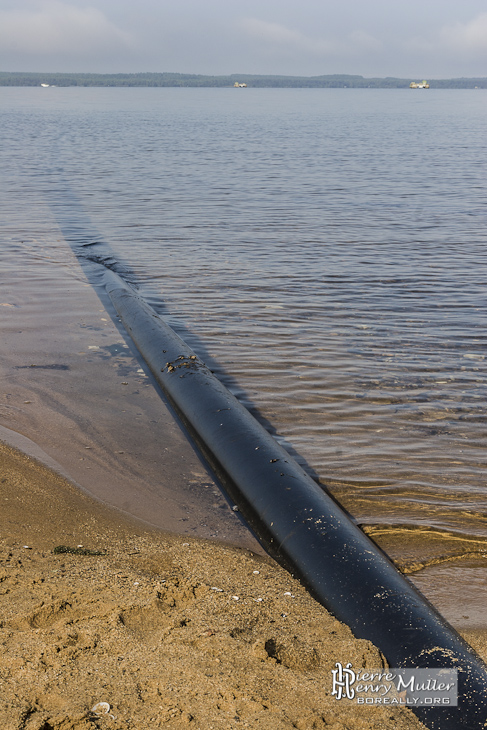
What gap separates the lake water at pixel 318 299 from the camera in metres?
5.66

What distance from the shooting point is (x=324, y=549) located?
3.83 m

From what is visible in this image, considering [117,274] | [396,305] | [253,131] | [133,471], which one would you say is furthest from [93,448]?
[253,131]

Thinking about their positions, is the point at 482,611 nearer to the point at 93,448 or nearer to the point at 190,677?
the point at 190,677

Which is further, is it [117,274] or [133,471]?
[117,274]

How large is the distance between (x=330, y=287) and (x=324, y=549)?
7.60 metres

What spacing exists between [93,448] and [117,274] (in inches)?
264

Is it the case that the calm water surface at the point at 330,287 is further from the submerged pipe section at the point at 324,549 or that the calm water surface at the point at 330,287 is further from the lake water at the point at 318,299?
the submerged pipe section at the point at 324,549

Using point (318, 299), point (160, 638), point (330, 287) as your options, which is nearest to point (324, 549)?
point (160, 638)

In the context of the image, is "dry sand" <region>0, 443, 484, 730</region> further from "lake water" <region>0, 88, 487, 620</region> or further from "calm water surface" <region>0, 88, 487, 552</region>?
"calm water surface" <region>0, 88, 487, 552</region>

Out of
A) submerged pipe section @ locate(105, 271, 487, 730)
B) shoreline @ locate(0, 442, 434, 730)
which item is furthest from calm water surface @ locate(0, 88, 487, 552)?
shoreline @ locate(0, 442, 434, 730)

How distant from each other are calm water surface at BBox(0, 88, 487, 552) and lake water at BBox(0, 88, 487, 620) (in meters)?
0.03

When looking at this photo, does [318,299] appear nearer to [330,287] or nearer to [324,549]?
[330,287]

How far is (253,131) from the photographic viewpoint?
153ft

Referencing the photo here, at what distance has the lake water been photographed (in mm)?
5656
